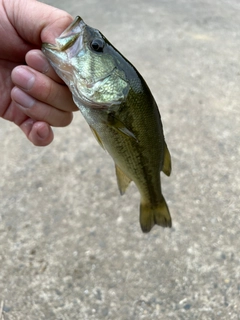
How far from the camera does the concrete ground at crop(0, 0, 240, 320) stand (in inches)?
82.7

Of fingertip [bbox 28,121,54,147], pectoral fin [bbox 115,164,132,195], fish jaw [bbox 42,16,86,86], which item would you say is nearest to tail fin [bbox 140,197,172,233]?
pectoral fin [bbox 115,164,132,195]

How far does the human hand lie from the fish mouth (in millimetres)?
115

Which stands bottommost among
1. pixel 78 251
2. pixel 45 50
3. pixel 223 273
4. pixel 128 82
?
pixel 223 273

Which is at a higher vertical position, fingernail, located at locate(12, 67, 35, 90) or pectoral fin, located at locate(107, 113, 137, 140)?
fingernail, located at locate(12, 67, 35, 90)

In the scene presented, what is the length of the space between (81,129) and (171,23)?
2207 mm

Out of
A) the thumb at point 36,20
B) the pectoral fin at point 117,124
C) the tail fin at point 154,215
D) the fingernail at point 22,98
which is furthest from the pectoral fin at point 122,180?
the thumb at point 36,20

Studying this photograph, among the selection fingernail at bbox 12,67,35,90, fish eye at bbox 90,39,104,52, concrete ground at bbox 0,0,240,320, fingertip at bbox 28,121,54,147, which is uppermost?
fish eye at bbox 90,39,104,52

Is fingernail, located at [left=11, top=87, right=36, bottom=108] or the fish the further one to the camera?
fingernail, located at [left=11, top=87, right=36, bottom=108]

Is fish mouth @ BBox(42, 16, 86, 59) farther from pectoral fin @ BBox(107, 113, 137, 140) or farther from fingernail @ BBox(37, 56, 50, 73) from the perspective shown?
pectoral fin @ BBox(107, 113, 137, 140)

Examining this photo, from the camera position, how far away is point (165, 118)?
3.17 metres

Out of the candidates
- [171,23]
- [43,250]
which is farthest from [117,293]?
[171,23]

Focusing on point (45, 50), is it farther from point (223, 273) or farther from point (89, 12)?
point (89, 12)

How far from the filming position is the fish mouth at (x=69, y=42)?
1343 mm

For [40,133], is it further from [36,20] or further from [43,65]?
[36,20]
